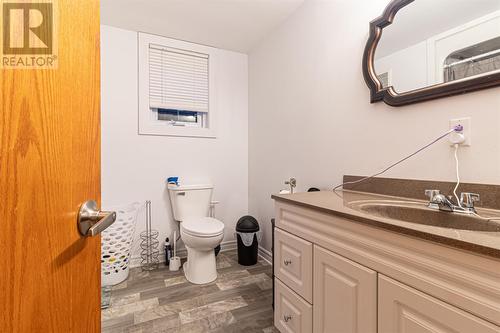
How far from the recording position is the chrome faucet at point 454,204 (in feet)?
2.94

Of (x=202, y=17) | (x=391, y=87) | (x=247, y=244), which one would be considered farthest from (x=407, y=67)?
(x=247, y=244)

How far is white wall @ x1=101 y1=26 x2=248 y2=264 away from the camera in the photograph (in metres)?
2.15

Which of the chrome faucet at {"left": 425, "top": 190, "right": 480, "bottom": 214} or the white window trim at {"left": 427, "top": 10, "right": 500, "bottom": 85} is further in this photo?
the white window trim at {"left": 427, "top": 10, "right": 500, "bottom": 85}

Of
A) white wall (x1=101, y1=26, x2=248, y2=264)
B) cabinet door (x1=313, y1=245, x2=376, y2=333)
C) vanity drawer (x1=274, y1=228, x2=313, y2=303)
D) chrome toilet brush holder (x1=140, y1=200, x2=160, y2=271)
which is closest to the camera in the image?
cabinet door (x1=313, y1=245, x2=376, y2=333)

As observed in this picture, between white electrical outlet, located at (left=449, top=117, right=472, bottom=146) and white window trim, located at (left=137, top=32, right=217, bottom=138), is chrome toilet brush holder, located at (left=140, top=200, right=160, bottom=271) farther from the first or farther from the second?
white electrical outlet, located at (left=449, top=117, right=472, bottom=146)

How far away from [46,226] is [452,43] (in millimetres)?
1563

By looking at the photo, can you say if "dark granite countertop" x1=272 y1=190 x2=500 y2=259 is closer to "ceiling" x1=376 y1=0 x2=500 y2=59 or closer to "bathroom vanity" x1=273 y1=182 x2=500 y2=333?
"bathroom vanity" x1=273 y1=182 x2=500 y2=333

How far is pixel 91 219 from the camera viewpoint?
0.54 metres

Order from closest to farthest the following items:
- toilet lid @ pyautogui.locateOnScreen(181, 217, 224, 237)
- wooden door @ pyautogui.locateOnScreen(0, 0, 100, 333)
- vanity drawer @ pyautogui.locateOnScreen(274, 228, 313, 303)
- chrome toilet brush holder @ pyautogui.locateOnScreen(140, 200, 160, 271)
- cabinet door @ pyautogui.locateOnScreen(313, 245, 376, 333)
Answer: wooden door @ pyautogui.locateOnScreen(0, 0, 100, 333) < cabinet door @ pyautogui.locateOnScreen(313, 245, 376, 333) < vanity drawer @ pyautogui.locateOnScreen(274, 228, 313, 303) < toilet lid @ pyautogui.locateOnScreen(181, 217, 224, 237) < chrome toilet brush holder @ pyautogui.locateOnScreen(140, 200, 160, 271)

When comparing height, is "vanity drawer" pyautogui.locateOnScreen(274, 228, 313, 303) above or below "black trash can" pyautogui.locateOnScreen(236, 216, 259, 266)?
above

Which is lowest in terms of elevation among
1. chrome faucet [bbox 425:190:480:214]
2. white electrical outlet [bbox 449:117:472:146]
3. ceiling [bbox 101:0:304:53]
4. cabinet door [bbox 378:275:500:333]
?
cabinet door [bbox 378:275:500:333]

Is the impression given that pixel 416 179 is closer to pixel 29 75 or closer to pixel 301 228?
pixel 301 228

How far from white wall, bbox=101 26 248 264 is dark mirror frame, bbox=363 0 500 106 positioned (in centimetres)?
158

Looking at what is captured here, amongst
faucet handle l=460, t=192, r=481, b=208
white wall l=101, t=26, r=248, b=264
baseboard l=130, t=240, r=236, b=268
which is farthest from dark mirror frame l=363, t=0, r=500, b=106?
baseboard l=130, t=240, r=236, b=268
